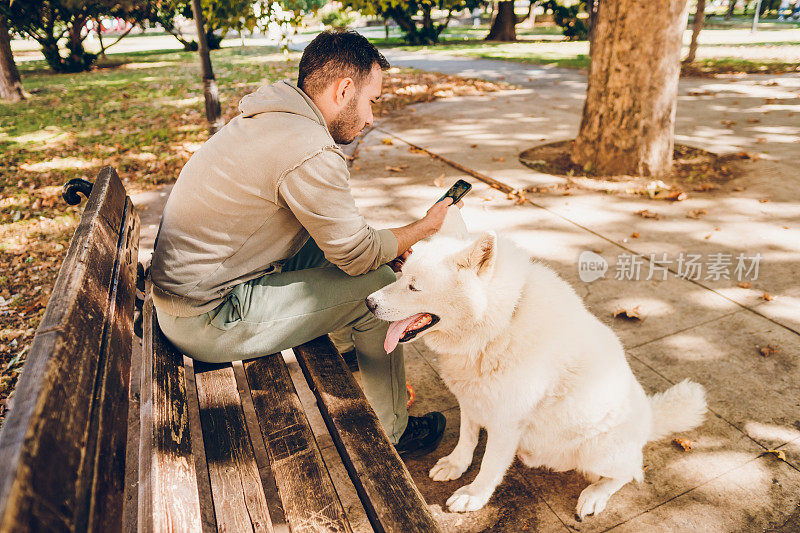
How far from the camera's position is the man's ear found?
2406mm

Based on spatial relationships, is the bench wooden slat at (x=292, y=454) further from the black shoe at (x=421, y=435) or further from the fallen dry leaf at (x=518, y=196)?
the fallen dry leaf at (x=518, y=196)

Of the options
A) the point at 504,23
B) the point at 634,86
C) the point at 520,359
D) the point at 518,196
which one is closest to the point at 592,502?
the point at 520,359

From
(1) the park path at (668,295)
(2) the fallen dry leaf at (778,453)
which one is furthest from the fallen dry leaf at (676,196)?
(2) the fallen dry leaf at (778,453)

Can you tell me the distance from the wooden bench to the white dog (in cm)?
53

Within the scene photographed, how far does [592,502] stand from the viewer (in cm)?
240

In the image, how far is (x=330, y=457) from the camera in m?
2.73

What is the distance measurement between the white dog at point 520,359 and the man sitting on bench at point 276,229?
0.25 meters

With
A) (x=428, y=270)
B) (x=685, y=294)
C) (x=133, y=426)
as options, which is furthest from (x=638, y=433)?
(x=133, y=426)

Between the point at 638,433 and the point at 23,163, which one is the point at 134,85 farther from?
the point at 638,433

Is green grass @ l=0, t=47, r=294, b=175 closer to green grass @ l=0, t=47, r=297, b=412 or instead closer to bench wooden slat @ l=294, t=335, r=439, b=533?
green grass @ l=0, t=47, r=297, b=412

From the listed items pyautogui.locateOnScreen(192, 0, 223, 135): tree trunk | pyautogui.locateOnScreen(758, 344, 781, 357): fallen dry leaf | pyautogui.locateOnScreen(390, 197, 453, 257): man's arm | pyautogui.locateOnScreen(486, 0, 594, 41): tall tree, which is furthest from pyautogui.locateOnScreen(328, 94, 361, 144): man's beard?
pyautogui.locateOnScreen(486, 0, 594, 41): tall tree

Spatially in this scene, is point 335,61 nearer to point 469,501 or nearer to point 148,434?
point 148,434

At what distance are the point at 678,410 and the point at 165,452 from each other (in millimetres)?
2476

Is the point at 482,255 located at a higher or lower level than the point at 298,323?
higher
